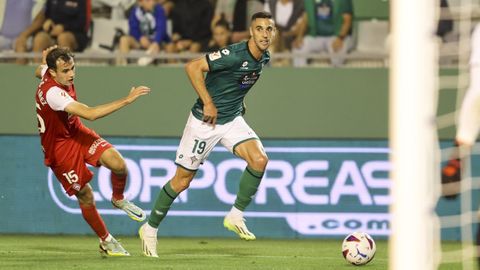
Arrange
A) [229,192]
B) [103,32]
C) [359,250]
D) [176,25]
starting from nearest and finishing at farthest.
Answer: [359,250], [229,192], [176,25], [103,32]

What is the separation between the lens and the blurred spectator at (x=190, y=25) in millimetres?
12781

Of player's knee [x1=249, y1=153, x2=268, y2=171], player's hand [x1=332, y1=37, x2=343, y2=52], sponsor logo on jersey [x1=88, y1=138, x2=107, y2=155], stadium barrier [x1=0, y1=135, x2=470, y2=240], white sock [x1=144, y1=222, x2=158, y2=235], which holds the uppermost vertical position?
player's hand [x1=332, y1=37, x2=343, y2=52]

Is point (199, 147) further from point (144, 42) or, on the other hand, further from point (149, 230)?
point (144, 42)

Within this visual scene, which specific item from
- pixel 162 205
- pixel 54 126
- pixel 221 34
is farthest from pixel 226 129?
pixel 221 34

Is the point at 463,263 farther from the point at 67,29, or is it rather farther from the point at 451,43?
the point at 67,29

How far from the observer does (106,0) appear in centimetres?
1299

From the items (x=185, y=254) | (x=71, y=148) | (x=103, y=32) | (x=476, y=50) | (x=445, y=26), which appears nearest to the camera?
(x=476, y=50)

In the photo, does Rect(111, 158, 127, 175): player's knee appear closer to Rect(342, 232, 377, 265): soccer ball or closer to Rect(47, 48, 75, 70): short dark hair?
Rect(47, 48, 75, 70): short dark hair

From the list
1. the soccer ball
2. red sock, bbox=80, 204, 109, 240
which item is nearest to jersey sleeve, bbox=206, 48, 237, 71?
red sock, bbox=80, 204, 109, 240

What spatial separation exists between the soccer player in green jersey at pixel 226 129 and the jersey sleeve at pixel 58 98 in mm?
1068

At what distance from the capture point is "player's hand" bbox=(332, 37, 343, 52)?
12.8 metres

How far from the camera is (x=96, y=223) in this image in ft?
31.1

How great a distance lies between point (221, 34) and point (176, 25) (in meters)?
0.56

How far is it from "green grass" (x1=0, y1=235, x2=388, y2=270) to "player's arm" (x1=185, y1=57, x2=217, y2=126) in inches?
48.7
